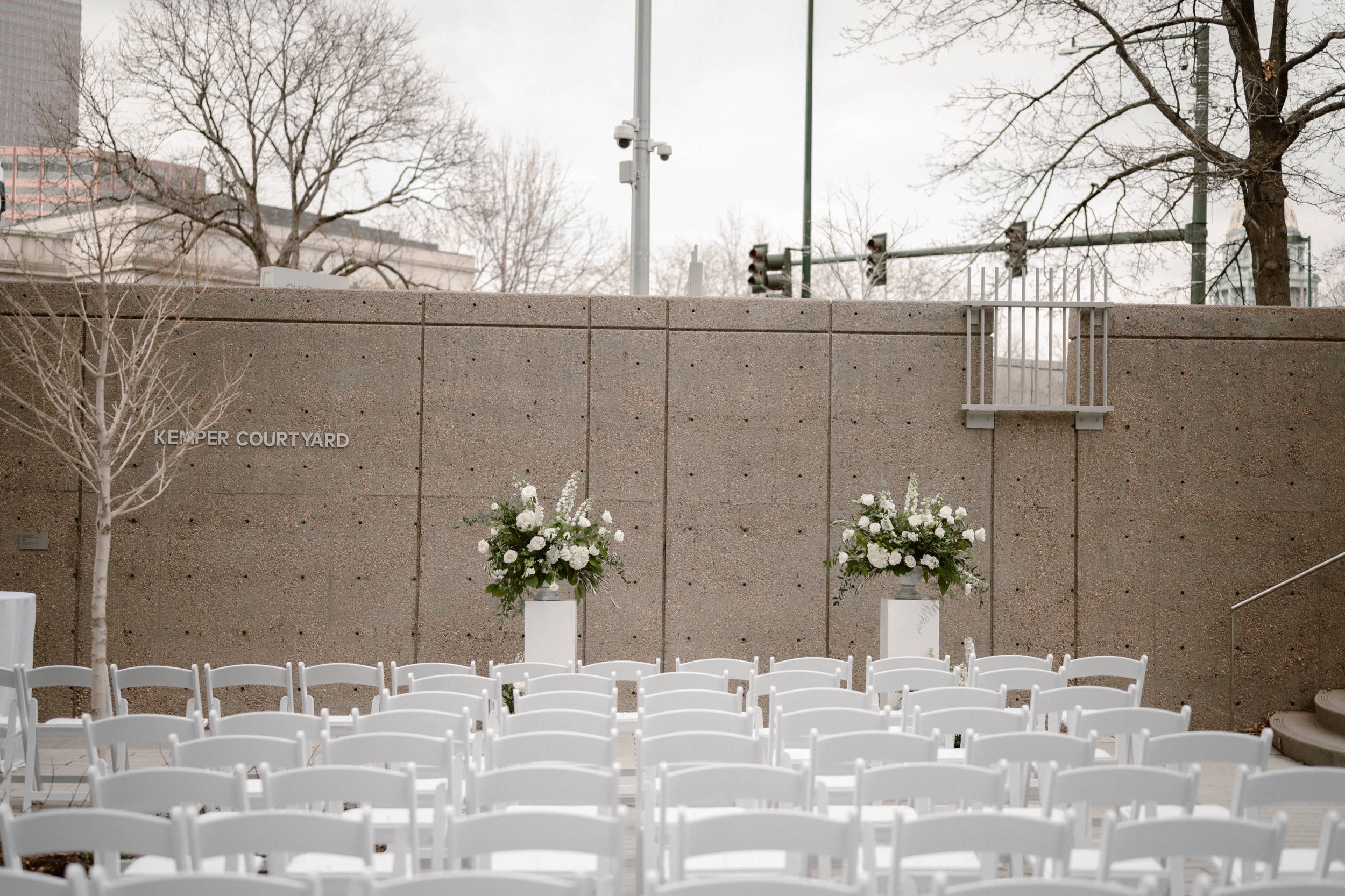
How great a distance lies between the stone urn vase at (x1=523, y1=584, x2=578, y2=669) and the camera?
7.64 metres

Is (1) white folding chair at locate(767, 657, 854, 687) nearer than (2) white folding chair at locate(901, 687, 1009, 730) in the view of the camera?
No

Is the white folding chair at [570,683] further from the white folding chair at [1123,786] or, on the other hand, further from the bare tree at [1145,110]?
the bare tree at [1145,110]

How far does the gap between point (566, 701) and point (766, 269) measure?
9.36 metres

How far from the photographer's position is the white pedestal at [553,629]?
7.64 m

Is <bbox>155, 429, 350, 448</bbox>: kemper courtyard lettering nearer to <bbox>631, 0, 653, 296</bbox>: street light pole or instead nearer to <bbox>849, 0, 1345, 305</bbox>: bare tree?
<bbox>631, 0, 653, 296</bbox>: street light pole

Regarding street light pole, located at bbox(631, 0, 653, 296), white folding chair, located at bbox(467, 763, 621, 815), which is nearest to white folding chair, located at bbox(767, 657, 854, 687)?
white folding chair, located at bbox(467, 763, 621, 815)

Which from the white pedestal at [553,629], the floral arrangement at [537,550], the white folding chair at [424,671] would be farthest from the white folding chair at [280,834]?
the white pedestal at [553,629]

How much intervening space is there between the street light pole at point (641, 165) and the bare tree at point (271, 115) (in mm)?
8374

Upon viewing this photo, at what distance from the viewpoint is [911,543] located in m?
7.96

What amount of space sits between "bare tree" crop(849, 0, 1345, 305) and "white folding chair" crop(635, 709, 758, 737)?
9204 millimetres

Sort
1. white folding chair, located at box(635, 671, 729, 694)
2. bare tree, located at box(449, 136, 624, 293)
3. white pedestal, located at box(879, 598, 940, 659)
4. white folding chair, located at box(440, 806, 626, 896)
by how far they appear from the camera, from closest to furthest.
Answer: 1. white folding chair, located at box(440, 806, 626, 896)
2. white folding chair, located at box(635, 671, 729, 694)
3. white pedestal, located at box(879, 598, 940, 659)
4. bare tree, located at box(449, 136, 624, 293)

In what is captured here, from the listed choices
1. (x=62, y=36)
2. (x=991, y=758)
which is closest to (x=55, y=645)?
(x=991, y=758)

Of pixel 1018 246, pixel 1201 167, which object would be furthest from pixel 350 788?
pixel 1201 167

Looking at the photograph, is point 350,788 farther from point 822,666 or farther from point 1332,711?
point 1332,711
